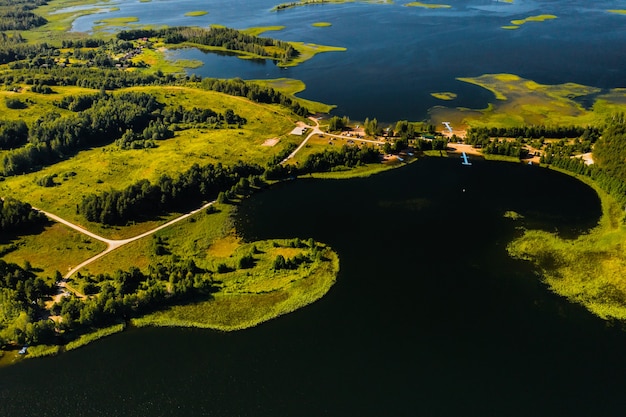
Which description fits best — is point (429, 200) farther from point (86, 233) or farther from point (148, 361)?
point (86, 233)

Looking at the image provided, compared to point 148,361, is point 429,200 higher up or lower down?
higher up

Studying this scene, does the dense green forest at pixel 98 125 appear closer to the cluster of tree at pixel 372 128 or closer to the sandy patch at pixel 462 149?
the cluster of tree at pixel 372 128

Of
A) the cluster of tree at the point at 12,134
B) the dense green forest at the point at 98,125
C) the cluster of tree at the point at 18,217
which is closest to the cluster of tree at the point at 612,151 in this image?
the dense green forest at the point at 98,125

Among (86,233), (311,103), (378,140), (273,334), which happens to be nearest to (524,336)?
(273,334)

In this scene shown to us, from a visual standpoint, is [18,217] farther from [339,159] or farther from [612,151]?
[612,151]

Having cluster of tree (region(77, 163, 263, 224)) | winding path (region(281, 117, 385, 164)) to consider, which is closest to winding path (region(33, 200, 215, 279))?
cluster of tree (region(77, 163, 263, 224))
